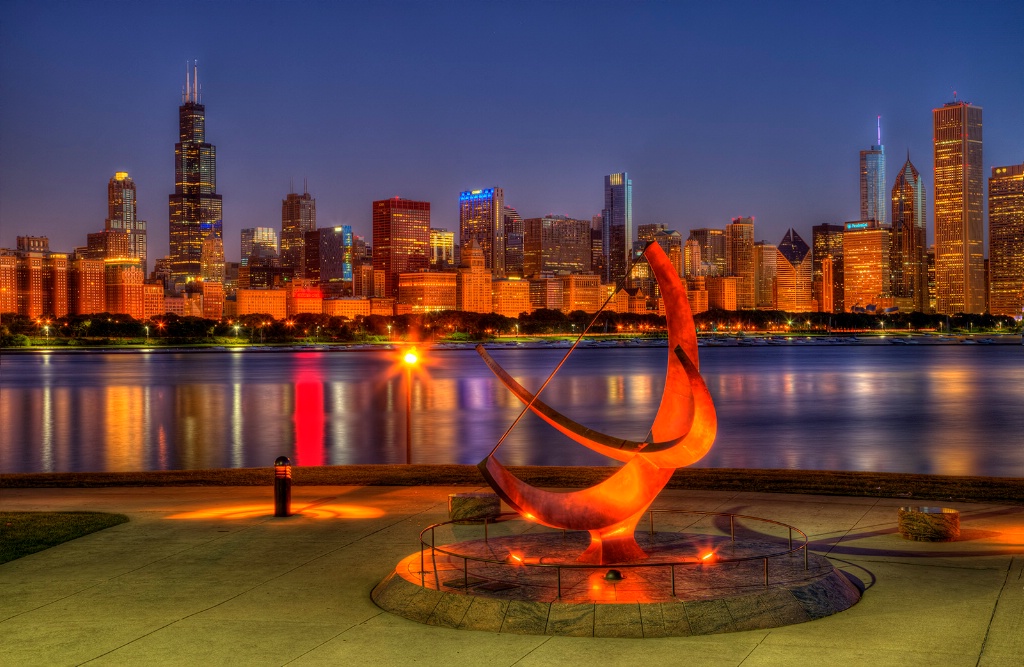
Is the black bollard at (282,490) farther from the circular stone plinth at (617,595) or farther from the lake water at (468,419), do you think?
the lake water at (468,419)

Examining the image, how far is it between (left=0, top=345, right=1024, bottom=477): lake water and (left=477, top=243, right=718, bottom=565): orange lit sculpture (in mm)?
22420

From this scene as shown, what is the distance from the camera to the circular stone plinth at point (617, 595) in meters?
9.92

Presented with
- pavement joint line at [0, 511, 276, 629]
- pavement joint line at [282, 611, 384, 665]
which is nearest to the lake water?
pavement joint line at [0, 511, 276, 629]

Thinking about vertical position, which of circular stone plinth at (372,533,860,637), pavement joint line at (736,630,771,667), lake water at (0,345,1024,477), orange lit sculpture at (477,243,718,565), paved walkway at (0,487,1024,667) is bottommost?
lake water at (0,345,1024,477)

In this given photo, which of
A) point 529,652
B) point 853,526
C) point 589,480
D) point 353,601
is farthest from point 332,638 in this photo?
point 589,480

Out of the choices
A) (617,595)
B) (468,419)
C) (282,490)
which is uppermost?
(282,490)

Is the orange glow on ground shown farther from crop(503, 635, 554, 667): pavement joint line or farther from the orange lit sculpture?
crop(503, 635, 554, 667): pavement joint line

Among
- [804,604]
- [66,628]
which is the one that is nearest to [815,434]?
[804,604]

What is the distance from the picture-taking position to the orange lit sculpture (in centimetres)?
1100

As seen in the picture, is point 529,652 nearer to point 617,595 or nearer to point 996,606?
point 617,595

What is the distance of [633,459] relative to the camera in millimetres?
11562

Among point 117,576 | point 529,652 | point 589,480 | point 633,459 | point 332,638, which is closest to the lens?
point 529,652

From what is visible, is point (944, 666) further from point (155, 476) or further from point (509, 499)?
point (155, 476)

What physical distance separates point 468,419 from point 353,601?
144 ft
